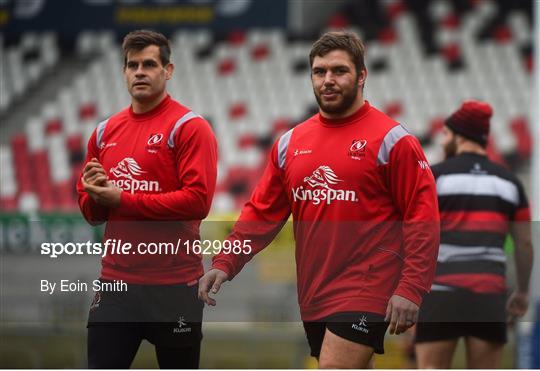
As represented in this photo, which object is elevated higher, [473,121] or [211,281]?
[473,121]

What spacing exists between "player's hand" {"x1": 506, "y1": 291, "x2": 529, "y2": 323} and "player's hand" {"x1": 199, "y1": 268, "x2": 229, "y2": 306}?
1.44 m

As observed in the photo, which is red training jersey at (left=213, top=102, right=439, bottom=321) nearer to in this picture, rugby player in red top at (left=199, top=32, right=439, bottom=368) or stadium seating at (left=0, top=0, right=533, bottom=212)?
rugby player in red top at (left=199, top=32, right=439, bottom=368)

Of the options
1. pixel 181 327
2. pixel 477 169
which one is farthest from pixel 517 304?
pixel 181 327

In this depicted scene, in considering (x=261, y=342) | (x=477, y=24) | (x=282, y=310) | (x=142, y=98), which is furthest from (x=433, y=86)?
(x=142, y=98)

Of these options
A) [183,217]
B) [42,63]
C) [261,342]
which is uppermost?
[42,63]

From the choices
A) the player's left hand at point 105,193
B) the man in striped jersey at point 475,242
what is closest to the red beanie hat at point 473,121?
the man in striped jersey at point 475,242

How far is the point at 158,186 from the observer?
428 centimetres

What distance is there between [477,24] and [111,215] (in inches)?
451

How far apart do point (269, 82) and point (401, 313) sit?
11.3 metres

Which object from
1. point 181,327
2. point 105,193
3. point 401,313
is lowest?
point 181,327

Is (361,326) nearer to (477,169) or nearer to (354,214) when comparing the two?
(354,214)

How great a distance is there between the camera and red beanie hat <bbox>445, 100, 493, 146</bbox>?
527 centimetres

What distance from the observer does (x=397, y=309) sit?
3857 millimetres

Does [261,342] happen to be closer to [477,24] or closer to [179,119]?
[179,119]
